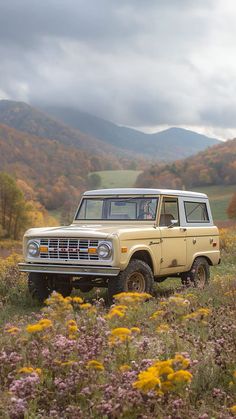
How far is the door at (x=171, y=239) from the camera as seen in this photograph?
9.62m

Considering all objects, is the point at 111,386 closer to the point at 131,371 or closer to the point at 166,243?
the point at 131,371

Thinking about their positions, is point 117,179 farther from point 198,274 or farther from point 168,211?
point 168,211

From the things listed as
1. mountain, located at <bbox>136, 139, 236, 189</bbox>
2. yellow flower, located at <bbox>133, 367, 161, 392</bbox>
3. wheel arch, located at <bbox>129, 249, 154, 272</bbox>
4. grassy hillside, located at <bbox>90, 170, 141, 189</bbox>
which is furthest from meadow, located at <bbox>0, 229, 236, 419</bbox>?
grassy hillside, located at <bbox>90, 170, 141, 189</bbox>

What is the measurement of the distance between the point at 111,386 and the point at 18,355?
1.17m

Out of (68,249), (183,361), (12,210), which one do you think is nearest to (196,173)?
(12,210)

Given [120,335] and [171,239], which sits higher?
[171,239]

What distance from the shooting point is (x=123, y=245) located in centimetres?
850

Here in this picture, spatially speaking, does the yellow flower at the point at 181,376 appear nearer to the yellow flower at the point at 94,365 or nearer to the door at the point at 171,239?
the yellow flower at the point at 94,365

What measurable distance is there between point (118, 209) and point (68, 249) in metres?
1.74

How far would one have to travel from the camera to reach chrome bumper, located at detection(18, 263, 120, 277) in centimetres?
832

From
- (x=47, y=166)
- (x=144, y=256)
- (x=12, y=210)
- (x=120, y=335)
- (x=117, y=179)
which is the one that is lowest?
(x=120, y=335)

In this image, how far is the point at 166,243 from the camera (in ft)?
31.7

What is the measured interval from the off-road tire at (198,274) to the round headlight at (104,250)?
A: 7.40 ft

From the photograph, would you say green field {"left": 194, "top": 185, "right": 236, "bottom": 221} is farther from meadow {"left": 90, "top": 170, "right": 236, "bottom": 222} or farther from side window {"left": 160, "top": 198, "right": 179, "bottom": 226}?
side window {"left": 160, "top": 198, "right": 179, "bottom": 226}
